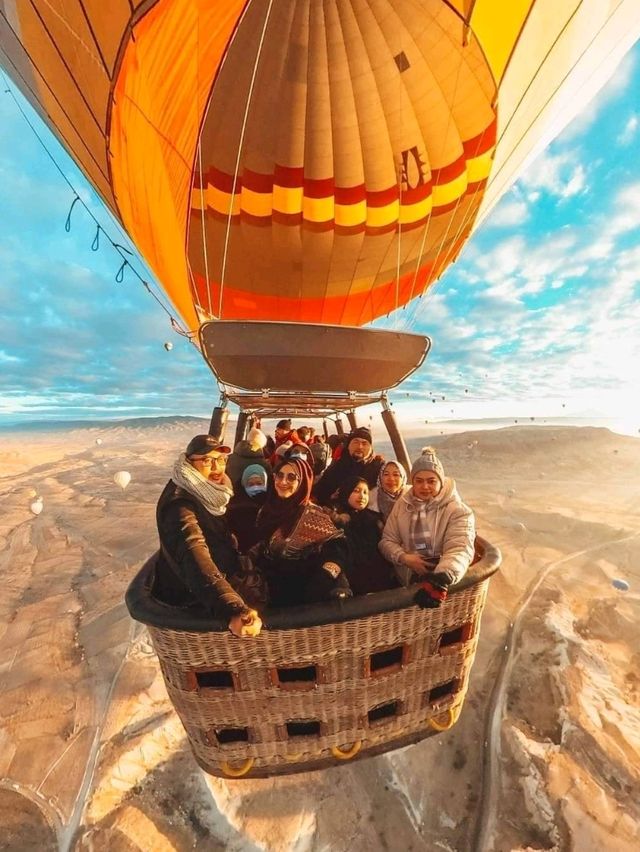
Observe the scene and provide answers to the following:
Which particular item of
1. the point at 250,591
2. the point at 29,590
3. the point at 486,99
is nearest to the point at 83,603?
the point at 29,590

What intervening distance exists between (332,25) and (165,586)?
5.71 metres

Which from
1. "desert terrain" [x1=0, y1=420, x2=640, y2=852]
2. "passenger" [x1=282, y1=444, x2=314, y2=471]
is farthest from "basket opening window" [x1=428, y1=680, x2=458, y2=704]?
"desert terrain" [x1=0, y1=420, x2=640, y2=852]

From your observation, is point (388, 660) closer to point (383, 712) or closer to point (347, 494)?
point (383, 712)

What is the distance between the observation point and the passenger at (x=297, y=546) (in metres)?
1.47

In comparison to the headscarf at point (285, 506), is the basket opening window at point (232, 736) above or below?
below

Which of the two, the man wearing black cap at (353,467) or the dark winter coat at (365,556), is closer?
the dark winter coat at (365,556)

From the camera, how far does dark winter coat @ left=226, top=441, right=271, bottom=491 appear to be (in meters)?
2.76

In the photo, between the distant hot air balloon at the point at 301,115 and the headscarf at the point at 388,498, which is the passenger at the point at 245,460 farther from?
the distant hot air balloon at the point at 301,115

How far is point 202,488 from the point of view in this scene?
1382 millimetres

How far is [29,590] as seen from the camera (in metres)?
9.57


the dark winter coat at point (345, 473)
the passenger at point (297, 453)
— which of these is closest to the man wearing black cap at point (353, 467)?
the dark winter coat at point (345, 473)

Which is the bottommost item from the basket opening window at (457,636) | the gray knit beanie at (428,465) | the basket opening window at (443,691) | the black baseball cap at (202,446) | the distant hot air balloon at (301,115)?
the basket opening window at (443,691)

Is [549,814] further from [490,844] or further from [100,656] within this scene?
[100,656]

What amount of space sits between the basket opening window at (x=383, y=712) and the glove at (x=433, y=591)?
676 millimetres
